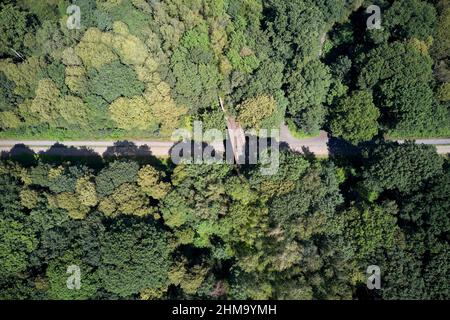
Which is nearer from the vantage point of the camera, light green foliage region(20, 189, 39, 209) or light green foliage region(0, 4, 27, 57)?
light green foliage region(20, 189, 39, 209)

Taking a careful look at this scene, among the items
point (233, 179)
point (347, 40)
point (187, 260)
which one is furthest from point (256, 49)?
point (187, 260)

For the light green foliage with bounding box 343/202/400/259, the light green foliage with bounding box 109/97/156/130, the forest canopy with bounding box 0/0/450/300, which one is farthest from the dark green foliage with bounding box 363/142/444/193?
the light green foliage with bounding box 109/97/156/130

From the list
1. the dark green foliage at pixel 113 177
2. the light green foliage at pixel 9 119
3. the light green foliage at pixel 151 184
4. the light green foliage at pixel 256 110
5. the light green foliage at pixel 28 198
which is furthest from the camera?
the light green foliage at pixel 9 119

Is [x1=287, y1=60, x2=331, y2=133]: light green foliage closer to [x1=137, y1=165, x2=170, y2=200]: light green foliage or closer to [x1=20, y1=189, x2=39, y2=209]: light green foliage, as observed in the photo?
[x1=137, y1=165, x2=170, y2=200]: light green foliage

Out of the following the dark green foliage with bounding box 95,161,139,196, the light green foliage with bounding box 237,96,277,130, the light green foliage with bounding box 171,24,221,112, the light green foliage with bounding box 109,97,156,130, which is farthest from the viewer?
the light green foliage with bounding box 237,96,277,130

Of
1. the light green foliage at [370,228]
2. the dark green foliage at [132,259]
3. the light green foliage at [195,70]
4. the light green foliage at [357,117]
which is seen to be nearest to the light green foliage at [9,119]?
the dark green foliage at [132,259]

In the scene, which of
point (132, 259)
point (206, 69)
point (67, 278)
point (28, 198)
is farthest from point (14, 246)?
point (206, 69)

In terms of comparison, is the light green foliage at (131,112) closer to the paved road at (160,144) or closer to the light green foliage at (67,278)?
the paved road at (160,144)

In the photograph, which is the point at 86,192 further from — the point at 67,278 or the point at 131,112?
the point at 131,112
